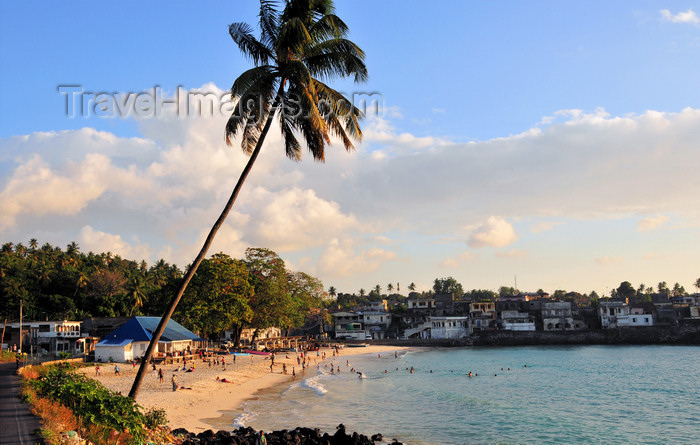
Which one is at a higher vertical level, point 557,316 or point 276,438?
point 276,438

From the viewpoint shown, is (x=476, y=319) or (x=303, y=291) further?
(x=476, y=319)

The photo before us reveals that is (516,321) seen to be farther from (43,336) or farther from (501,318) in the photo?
(43,336)

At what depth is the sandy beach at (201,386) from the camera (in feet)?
91.7

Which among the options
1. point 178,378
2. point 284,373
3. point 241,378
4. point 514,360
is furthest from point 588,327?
point 178,378

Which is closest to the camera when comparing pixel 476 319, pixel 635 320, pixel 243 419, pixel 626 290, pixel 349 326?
pixel 243 419

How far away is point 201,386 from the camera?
37094 millimetres

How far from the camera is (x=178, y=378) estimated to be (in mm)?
39125

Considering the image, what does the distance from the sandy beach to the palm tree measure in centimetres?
1371

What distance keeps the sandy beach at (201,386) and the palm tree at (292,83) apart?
13.7 meters

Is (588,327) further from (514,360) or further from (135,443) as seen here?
(135,443)

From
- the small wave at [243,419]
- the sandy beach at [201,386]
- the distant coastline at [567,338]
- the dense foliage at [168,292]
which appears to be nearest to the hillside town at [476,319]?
the distant coastline at [567,338]

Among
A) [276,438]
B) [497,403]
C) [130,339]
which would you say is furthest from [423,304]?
[276,438]

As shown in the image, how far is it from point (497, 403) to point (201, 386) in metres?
22.2

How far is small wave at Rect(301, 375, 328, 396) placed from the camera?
39.7 meters
